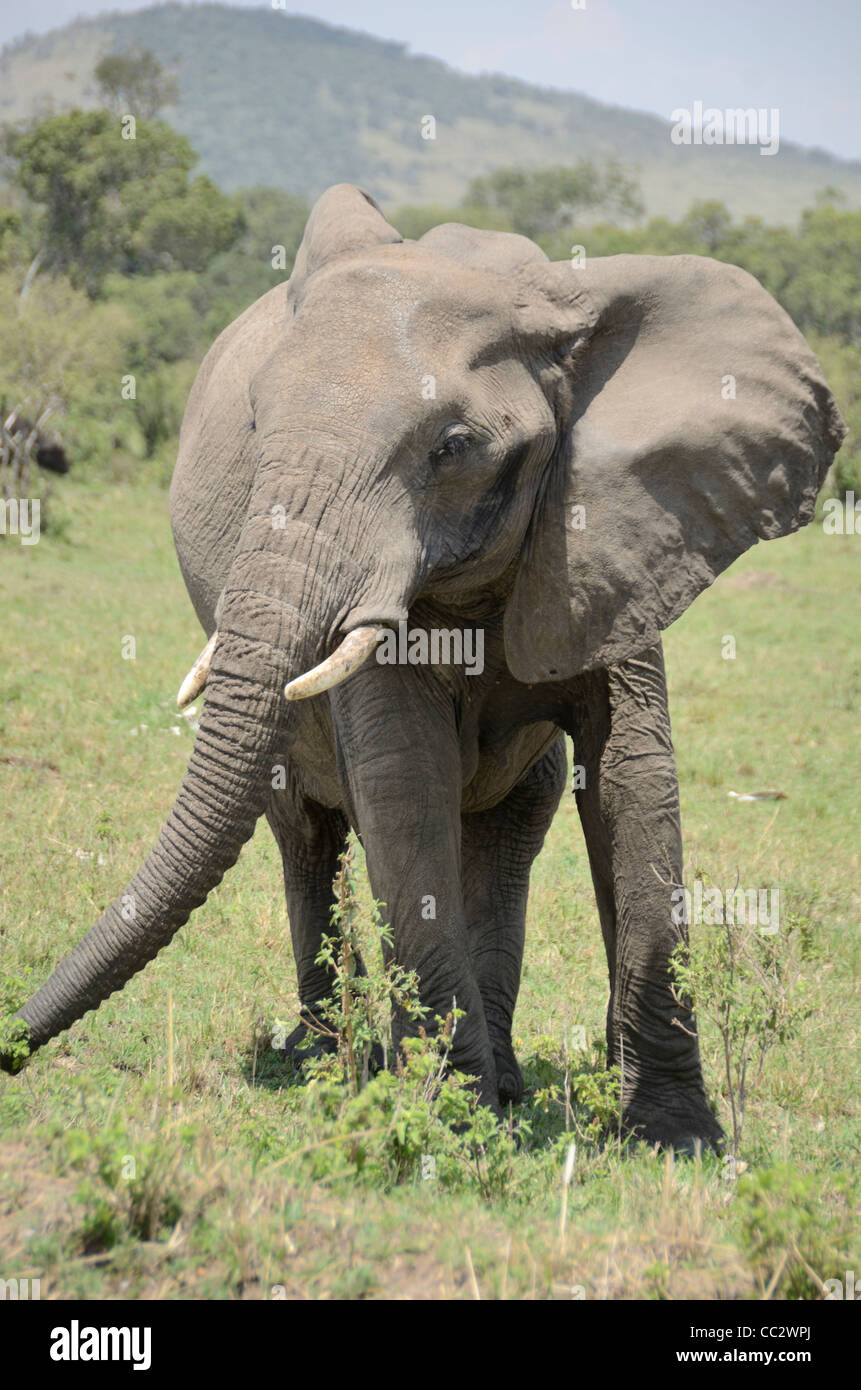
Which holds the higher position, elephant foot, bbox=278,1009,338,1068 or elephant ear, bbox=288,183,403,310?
elephant ear, bbox=288,183,403,310

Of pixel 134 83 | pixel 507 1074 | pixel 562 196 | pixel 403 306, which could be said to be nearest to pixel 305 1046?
pixel 507 1074

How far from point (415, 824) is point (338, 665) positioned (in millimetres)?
943

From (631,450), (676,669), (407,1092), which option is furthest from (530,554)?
(676,669)

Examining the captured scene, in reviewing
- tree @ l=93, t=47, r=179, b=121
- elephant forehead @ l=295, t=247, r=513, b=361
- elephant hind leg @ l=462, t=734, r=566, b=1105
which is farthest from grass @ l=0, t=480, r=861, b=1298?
tree @ l=93, t=47, r=179, b=121

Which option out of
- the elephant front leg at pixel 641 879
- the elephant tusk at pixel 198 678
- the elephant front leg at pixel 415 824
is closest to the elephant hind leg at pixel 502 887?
the elephant front leg at pixel 641 879

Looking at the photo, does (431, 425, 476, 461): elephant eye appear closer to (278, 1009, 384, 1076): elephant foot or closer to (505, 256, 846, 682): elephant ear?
(505, 256, 846, 682): elephant ear

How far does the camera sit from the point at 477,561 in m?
4.70

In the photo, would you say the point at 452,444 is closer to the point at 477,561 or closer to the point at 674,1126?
the point at 477,561

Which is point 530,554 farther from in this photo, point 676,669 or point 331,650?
point 676,669

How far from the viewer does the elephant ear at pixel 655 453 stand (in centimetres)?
489

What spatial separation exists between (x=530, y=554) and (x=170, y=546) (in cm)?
1631

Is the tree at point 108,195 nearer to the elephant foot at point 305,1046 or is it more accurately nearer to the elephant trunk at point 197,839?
the elephant foot at point 305,1046

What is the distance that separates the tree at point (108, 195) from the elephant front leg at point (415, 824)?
46424mm

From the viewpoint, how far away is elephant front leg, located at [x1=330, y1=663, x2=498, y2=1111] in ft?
16.2
